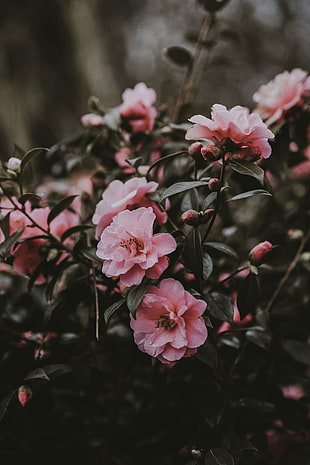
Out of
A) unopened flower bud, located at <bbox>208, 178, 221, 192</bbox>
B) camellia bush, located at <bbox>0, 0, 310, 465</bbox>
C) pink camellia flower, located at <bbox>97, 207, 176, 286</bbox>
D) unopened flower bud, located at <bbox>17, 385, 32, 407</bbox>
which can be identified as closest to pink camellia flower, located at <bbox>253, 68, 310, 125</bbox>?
camellia bush, located at <bbox>0, 0, 310, 465</bbox>

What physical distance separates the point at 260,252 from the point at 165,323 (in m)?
0.21

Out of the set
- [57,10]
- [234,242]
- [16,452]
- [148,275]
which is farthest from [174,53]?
[57,10]

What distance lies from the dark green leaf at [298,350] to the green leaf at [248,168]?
426 millimetres

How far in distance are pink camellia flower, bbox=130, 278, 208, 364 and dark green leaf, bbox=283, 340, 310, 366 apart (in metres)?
0.35

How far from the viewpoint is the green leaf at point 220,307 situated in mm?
709

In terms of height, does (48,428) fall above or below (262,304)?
below

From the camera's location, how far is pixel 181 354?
2.04ft

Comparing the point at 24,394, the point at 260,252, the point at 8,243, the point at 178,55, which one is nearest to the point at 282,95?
the point at 178,55

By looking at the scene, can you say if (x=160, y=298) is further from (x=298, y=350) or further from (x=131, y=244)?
(x=298, y=350)

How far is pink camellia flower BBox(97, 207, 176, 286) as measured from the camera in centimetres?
63

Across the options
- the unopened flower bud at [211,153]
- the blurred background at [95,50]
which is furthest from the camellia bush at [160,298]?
the blurred background at [95,50]

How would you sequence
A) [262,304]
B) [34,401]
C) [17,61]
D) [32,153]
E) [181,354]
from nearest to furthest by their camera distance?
[181,354] → [32,153] → [34,401] → [262,304] → [17,61]

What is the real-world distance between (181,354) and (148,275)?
125mm

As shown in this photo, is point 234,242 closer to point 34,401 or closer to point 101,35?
point 34,401
